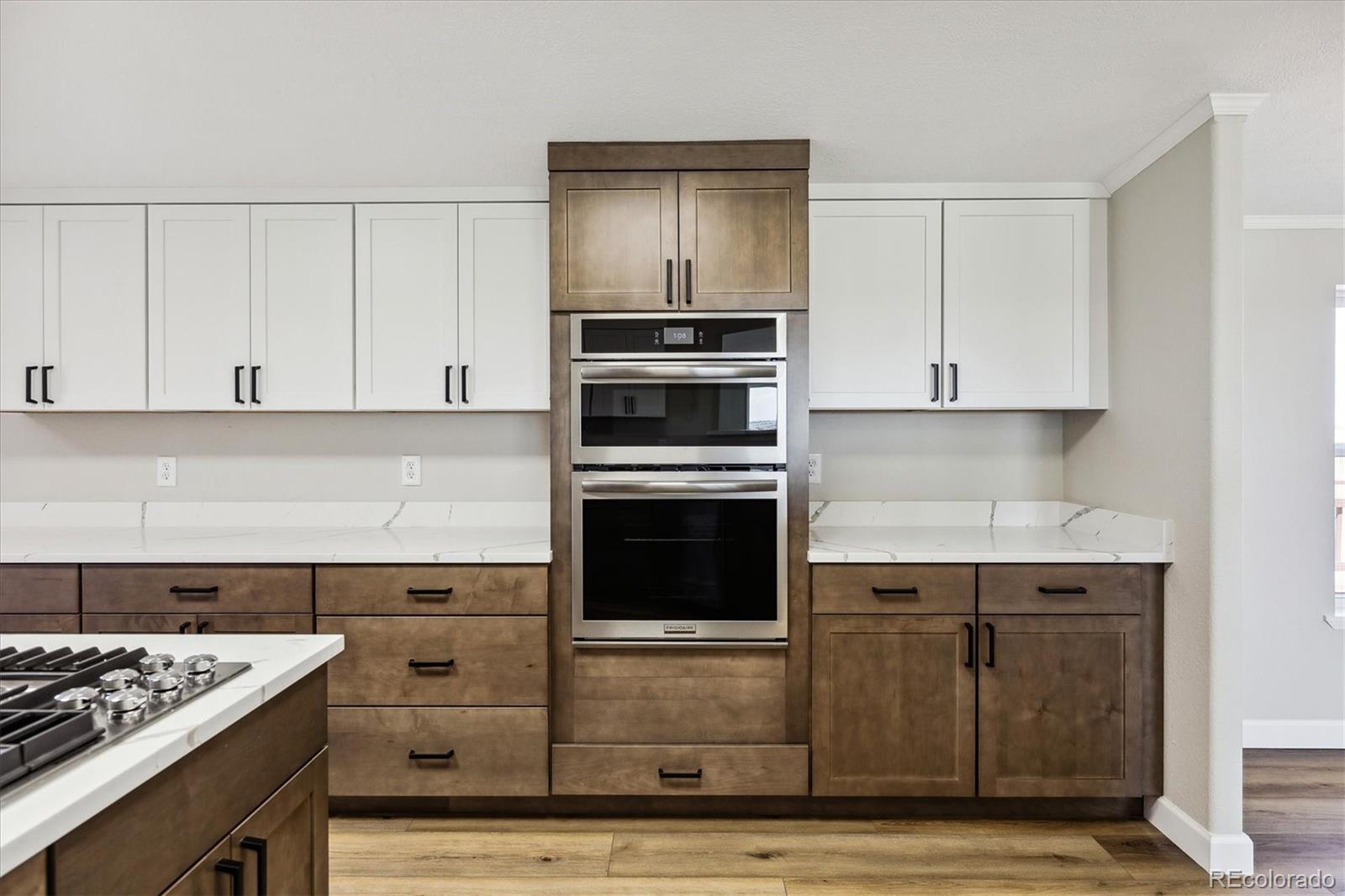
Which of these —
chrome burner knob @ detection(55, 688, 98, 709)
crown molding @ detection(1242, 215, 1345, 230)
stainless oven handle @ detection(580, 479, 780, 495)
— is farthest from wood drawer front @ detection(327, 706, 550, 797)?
crown molding @ detection(1242, 215, 1345, 230)

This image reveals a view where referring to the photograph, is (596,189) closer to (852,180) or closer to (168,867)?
(852,180)

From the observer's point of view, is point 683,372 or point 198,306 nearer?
point 683,372

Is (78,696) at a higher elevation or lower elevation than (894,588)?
higher

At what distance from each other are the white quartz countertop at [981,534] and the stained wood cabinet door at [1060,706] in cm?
21

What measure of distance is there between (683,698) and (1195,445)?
5.69 ft

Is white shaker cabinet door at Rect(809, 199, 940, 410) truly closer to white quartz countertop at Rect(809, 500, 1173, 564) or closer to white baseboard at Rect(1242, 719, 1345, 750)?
white quartz countertop at Rect(809, 500, 1173, 564)

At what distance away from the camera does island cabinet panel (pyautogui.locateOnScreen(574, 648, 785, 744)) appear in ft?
8.27

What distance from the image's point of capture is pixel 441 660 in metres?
2.50

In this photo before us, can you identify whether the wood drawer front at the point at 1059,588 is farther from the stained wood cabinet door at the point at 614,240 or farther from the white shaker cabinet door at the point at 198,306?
the white shaker cabinet door at the point at 198,306

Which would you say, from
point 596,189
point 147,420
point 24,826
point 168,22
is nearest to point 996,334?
point 596,189

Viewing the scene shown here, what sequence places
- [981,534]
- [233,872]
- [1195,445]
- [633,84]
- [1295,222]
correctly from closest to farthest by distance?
1. [233,872]
2. [633,84]
3. [1195,445]
4. [981,534]
5. [1295,222]

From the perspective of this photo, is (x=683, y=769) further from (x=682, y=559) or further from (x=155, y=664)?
(x=155, y=664)

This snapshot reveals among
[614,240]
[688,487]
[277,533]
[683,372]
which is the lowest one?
[277,533]

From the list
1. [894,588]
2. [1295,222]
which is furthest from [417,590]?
[1295,222]
